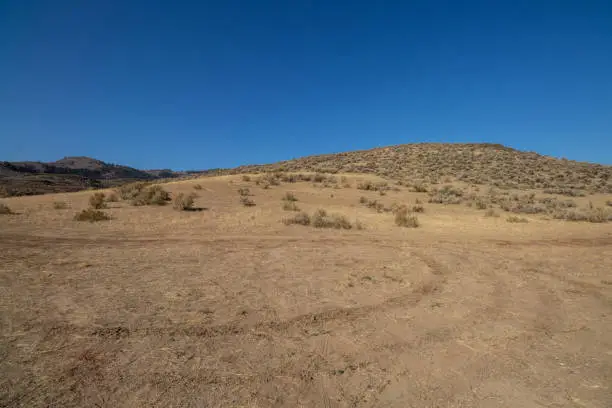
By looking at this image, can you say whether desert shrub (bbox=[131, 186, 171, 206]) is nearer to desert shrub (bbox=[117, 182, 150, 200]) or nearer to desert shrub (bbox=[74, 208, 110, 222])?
desert shrub (bbox=[117, 182, 150, 200])

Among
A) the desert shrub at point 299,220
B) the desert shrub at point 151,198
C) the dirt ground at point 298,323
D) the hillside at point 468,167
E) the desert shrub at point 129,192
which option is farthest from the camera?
the hillside at point 468,167

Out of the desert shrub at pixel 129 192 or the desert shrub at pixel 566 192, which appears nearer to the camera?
the desert shrub at pixel 129 192

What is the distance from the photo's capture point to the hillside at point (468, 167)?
32.3 m

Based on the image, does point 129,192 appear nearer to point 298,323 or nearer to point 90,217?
point 90,217

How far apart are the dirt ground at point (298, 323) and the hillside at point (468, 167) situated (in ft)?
→ 81.3

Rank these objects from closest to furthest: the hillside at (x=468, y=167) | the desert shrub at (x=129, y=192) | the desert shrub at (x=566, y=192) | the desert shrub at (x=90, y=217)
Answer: the desert shrub at (x=90, y=217) < the desert shrub at (x=129, y=192) < the desert shrub at (x=566, y=192) < the hillside at (x=468, y=167)

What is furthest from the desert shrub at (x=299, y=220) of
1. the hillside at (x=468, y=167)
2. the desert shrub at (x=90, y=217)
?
the hillside at (x=468, y=167)

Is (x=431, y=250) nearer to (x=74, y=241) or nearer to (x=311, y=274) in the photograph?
(x=311, y=274)

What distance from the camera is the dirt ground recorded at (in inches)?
127

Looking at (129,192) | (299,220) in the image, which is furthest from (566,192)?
(129,192)

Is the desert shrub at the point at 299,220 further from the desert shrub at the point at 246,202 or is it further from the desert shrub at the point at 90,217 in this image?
the desert shrub at the point at 90,217

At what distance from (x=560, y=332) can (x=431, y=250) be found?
4577 mm

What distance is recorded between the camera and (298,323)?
4605 mm

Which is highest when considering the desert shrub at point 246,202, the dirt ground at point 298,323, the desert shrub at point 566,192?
the desert shrub at point 566,192
